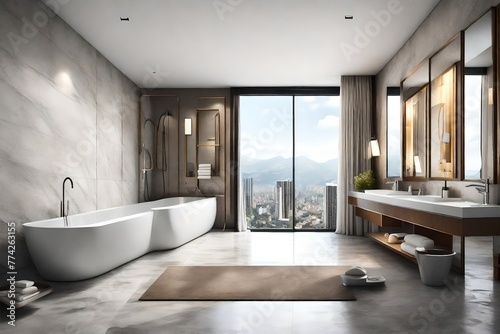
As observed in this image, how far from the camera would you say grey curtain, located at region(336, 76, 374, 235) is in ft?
23.4

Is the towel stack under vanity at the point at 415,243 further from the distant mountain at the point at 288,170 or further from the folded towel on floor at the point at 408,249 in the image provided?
the distant mountain at the point at 288,170

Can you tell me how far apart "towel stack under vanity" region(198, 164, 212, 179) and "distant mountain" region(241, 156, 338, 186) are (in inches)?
24.1

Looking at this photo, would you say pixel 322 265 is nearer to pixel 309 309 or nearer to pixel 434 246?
pixel 434 246

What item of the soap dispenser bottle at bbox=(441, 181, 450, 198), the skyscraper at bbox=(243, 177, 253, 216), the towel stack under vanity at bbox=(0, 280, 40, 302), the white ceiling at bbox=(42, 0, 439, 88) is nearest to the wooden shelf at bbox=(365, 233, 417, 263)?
the soap dispenser bottle at bbox=(441, 181, 450, 198)

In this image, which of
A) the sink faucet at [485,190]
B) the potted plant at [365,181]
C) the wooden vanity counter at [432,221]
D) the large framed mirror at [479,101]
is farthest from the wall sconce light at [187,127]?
the sink faucet at [485,190]

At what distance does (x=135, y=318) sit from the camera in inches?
109

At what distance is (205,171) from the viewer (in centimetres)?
767

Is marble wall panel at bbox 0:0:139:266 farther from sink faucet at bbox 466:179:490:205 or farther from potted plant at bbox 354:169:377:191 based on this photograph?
sink faucet at bbox 466:179:490:205

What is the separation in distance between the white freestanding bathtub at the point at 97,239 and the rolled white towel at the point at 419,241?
2.81 meters

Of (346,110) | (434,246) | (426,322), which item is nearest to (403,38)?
(346,110)

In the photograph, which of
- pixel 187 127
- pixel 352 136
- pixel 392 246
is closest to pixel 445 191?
pixel 392 246

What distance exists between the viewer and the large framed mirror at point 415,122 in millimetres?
4742

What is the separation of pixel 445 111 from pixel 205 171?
4.53 m

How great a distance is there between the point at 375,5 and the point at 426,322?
3074 mm
